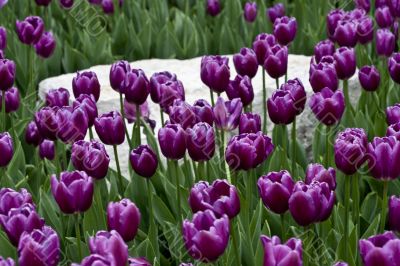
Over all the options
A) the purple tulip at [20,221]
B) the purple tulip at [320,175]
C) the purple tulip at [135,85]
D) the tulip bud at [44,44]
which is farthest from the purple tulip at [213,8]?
the purple tulip at [20,221]

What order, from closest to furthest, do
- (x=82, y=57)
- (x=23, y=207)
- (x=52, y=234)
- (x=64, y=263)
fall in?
(x=52, y=234)
(x=23, y=207)
(x=64, y=263)
(x=82, y=57)

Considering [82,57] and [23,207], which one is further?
[82,57]

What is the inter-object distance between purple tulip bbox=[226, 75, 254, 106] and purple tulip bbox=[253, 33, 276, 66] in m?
0.31

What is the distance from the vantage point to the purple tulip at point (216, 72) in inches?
113

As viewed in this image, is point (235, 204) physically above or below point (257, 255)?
above

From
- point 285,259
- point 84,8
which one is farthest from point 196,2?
point 285,259

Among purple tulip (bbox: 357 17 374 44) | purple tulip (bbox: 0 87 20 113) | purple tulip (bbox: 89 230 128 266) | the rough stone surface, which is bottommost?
the rough stone surface

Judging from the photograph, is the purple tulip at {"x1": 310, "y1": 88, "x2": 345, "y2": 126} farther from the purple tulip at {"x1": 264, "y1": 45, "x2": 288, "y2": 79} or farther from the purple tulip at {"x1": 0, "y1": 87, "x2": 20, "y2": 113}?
the purple tulip at {"x1": 0, "y1": 87, "x2": 20, "y2": 113}

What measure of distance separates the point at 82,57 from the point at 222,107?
2014 millimetres

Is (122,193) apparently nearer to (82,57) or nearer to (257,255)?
(257,255)

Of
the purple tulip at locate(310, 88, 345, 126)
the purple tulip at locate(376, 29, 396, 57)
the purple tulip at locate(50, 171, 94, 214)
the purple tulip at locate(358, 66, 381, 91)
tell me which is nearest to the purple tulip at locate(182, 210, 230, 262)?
the purple tulip at locate(50, 171, 94, 214)

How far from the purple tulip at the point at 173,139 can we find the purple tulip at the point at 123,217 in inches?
13.3

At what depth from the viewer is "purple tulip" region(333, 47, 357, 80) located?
3.05 metres

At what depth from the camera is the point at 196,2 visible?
18.5 ft
